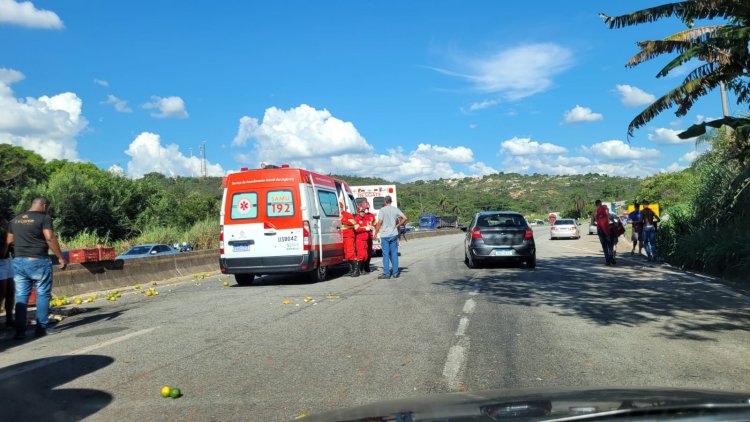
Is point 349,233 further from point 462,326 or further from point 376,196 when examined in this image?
point 376,196

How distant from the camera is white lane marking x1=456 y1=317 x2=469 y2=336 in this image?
689cm

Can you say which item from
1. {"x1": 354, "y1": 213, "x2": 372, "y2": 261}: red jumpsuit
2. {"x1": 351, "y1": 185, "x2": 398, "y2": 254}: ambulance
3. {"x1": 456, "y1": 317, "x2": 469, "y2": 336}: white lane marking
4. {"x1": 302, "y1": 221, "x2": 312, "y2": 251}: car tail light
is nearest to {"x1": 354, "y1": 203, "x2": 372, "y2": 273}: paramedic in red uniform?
{"x1": 354, "y1": 213, "x2": 372, "y2": 261}: red jumpsuit

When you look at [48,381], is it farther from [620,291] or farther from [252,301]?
[620,291]

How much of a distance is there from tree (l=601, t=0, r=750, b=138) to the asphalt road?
4354mm

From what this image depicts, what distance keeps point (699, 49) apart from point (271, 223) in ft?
30.6

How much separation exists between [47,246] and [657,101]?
13.1 meters

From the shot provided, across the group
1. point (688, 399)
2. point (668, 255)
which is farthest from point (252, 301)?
point (668, 255)

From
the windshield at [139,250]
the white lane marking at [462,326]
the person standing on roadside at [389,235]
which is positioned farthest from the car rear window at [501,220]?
the windshield at [139,250]

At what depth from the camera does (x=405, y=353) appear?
19.4 ft

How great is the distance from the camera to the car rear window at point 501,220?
15.6 m

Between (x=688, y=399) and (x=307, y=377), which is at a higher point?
(x=688, y=399)

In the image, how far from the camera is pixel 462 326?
7.26 metres

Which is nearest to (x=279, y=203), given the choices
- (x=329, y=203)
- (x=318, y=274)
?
(x=329, y=203)

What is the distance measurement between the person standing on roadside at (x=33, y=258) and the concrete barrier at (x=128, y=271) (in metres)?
4.16
